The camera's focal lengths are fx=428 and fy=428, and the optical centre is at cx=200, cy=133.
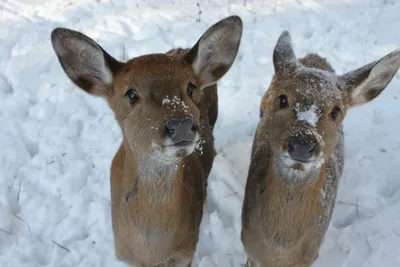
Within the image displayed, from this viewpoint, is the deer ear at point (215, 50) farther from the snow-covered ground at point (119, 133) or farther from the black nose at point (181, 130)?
the snow-covered ground at point (119, 133)

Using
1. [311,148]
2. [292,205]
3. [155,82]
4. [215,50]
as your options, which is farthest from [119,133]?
[311,148]

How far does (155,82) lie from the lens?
3.01 meters

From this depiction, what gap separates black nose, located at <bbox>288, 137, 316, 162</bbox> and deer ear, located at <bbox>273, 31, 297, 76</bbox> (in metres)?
1.04

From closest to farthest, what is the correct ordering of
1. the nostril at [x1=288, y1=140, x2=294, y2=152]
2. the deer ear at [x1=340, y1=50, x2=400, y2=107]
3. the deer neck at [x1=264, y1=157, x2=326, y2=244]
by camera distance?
the nostril at [x1=288, y1=140, x2=294, y2=152], the deer neck at [x1=264, y1=157, x2=326, y2=244], the deer ear at [x1=340, y1=50, x2=400, y2=107]

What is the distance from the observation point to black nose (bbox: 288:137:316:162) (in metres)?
2.99

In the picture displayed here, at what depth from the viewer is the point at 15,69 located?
21.4 ft

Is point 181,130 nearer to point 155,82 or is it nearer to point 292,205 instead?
point 155,82

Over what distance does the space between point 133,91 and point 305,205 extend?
166cm

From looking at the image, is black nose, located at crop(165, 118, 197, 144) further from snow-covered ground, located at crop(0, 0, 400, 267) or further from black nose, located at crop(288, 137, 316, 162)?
Result: snow-covered ground, located at crop(0, 0, 400, 267)

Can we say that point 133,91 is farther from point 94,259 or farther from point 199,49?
point 94,259

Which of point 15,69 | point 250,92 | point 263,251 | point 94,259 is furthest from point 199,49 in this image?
point 15,69

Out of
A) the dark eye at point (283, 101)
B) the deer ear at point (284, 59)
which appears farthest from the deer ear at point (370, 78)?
the dark eye at point (283, 101)

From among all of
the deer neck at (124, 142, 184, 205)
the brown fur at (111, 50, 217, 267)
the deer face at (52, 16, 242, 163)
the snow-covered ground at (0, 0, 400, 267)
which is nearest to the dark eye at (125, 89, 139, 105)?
the deer face at (52, 16, 242, 163)

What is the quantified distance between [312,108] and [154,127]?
1.22m
